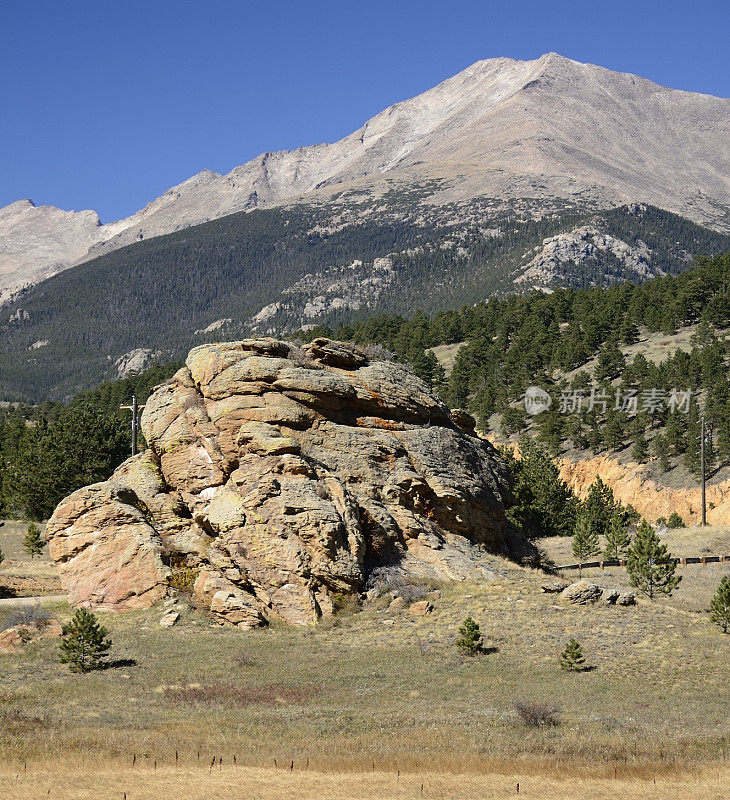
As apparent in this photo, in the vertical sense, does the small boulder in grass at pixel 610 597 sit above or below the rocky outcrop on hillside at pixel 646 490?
above

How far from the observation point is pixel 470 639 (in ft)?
85.0

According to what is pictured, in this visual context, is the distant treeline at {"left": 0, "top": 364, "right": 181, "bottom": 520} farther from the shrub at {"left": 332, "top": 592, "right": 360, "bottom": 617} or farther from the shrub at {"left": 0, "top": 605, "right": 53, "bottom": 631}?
the shrub at {"left": 332, "top": 592, "right": 360, "bottom": 617}

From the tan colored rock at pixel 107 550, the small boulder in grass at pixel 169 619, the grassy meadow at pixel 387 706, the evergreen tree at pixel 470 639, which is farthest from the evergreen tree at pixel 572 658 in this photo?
the tan colored rock at pixel 107 550

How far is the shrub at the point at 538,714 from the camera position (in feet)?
A: 64.2

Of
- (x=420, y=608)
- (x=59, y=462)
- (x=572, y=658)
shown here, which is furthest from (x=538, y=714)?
(x=59, y=462)

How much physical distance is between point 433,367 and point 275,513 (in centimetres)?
7870

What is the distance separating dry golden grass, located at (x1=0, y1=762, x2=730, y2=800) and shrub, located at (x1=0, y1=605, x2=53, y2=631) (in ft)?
46.4

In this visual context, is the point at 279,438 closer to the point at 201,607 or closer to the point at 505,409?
the point at 201,607

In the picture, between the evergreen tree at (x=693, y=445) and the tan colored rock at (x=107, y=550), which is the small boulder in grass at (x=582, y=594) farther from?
the evergreen tree at (x=693, y=445)

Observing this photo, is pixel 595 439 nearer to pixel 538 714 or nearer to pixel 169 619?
pixel 169 619

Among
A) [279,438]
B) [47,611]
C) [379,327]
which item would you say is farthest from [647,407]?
[47,611]

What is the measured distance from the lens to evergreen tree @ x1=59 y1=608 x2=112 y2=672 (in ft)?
82.0

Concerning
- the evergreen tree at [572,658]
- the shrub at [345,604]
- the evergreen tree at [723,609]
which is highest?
the shrub at [345,604]

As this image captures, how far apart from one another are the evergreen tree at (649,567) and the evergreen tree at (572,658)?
36.3ft
